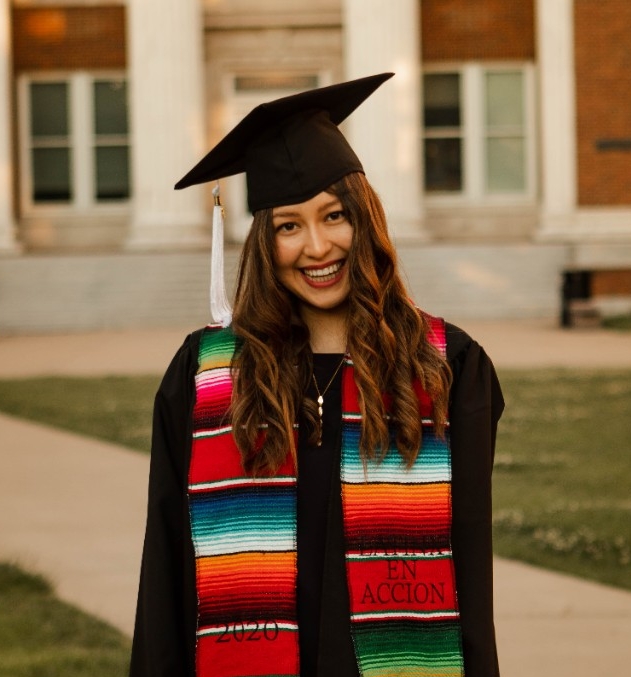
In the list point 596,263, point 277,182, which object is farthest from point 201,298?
point 277,182

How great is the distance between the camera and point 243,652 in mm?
2512

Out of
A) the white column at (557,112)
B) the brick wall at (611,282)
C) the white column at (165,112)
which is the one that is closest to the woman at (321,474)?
the brick wall at (611,282)

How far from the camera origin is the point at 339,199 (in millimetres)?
2652

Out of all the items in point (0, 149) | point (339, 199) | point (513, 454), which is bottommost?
point (513, 454)

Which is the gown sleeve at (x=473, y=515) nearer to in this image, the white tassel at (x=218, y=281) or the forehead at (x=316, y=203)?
the forehead at (x=316, y=203)

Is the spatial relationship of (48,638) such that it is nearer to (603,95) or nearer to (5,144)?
(5,144)

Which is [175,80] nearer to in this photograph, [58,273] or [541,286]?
[58,273]

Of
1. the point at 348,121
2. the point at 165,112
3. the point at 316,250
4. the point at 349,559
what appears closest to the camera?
the point at 349,559

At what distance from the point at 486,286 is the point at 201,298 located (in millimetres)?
4143

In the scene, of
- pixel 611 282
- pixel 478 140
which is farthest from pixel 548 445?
pixel 478 140

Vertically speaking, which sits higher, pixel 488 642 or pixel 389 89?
pixel 389 89

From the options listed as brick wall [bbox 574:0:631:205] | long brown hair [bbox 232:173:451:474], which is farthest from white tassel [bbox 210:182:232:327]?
brick wall [bbox 574:0:631:205]

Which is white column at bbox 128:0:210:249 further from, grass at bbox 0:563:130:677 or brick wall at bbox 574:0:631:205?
grass at bbox 0:563:130:677

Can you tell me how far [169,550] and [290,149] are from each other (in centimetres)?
79
